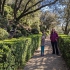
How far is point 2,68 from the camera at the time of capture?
17.9 feet

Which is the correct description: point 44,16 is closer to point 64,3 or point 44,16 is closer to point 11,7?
point 11,7

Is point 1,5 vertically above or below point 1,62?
above

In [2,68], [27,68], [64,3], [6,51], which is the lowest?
[27,68]

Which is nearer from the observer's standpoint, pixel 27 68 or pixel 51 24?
pixel 27 68

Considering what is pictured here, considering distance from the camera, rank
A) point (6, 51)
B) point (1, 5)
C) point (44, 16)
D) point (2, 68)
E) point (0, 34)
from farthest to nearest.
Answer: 1. point (44, 16)
2. point (1, 5)
3. point (0, 34)
4. point (6, 51)
5. point (2, 68)

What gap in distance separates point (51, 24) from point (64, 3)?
133 ft

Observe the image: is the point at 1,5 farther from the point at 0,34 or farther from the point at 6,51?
the point at 6,51

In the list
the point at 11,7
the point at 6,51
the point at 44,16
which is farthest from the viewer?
the point at 44,16

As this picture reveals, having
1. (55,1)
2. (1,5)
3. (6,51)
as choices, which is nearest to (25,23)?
(1,5)

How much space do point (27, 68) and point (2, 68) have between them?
12.1 ft

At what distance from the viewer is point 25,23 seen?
3725 centimetres

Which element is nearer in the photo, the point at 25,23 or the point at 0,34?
the point at 0,34

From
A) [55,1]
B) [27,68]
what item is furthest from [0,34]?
[55,1]

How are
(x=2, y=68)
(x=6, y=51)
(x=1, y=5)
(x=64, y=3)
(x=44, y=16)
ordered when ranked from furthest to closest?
(x=44, y=16)
(x=1, y=5)
(x=64, y=3)
(x=6, y=51)
(x=2, y=68)
